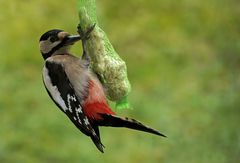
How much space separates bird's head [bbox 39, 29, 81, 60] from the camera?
3.90m

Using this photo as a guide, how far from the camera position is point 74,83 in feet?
13.2

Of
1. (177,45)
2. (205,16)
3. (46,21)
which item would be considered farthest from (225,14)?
(46,21)

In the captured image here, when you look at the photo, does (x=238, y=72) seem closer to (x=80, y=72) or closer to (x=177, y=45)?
(x=177, y=45)

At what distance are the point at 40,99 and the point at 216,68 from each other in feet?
6.20

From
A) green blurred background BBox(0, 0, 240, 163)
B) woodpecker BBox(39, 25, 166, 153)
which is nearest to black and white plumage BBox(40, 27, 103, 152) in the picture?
woodpecker BBox(39, 25, 166, 153)

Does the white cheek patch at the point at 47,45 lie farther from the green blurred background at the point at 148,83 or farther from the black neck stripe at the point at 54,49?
the green blurred background at the point at 148,83

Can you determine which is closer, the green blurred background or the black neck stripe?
the black neck stripe

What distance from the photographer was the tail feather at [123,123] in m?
3.66

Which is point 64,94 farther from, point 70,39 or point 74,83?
point 70,39

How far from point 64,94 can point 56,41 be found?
0.88ft

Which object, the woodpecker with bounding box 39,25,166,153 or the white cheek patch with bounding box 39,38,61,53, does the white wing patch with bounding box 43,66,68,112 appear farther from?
the white cheek patch with bounding box 39,38,61,53

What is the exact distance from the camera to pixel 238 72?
26.6ft

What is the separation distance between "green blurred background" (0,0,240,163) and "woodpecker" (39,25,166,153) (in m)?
1.67

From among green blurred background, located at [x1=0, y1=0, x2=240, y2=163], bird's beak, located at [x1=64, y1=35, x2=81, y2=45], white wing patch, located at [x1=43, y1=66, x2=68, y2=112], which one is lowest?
green blurred background, located at [x1=0, y1=0, x2=240, y2=163]
